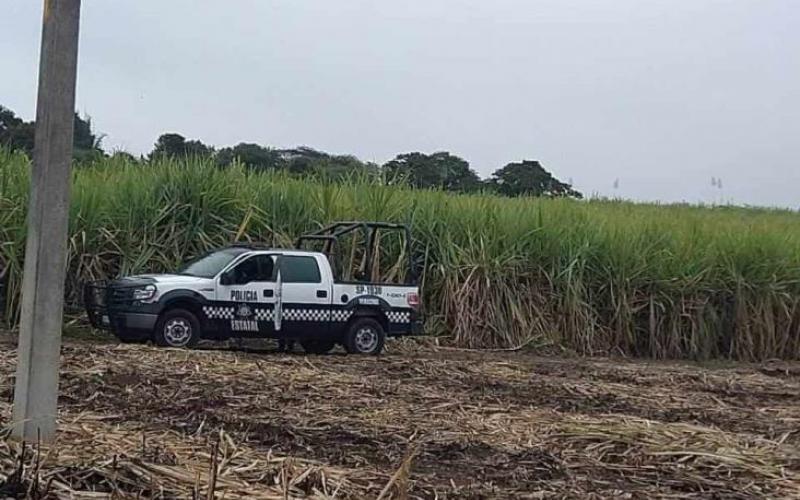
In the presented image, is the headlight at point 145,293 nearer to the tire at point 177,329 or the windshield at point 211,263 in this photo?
the tire at point 177,329

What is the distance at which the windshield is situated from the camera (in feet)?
49.1

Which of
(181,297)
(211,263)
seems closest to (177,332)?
(181,297)

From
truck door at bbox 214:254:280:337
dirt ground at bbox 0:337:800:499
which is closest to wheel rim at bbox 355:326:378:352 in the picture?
truck door at bbox 214:254:280:337

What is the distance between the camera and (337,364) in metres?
13.4

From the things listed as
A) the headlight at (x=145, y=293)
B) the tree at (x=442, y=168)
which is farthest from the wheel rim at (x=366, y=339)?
the tree at (x=442, y=168)

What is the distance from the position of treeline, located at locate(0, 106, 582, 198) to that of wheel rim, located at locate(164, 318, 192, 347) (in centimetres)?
477

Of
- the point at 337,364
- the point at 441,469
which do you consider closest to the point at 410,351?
the point at 337,364

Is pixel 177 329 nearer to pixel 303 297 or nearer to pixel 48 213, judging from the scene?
pixel 303 297

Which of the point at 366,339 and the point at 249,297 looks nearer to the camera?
the point at 249,297

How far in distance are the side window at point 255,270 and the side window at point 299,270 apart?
0.59 feet

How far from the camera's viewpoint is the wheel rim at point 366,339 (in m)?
15.6

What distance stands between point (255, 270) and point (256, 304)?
48cm

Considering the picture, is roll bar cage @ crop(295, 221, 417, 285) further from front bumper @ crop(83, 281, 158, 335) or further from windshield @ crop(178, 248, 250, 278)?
front bumper @ crop(83, 281, 158, 335)

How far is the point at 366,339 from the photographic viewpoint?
15.7 meters
